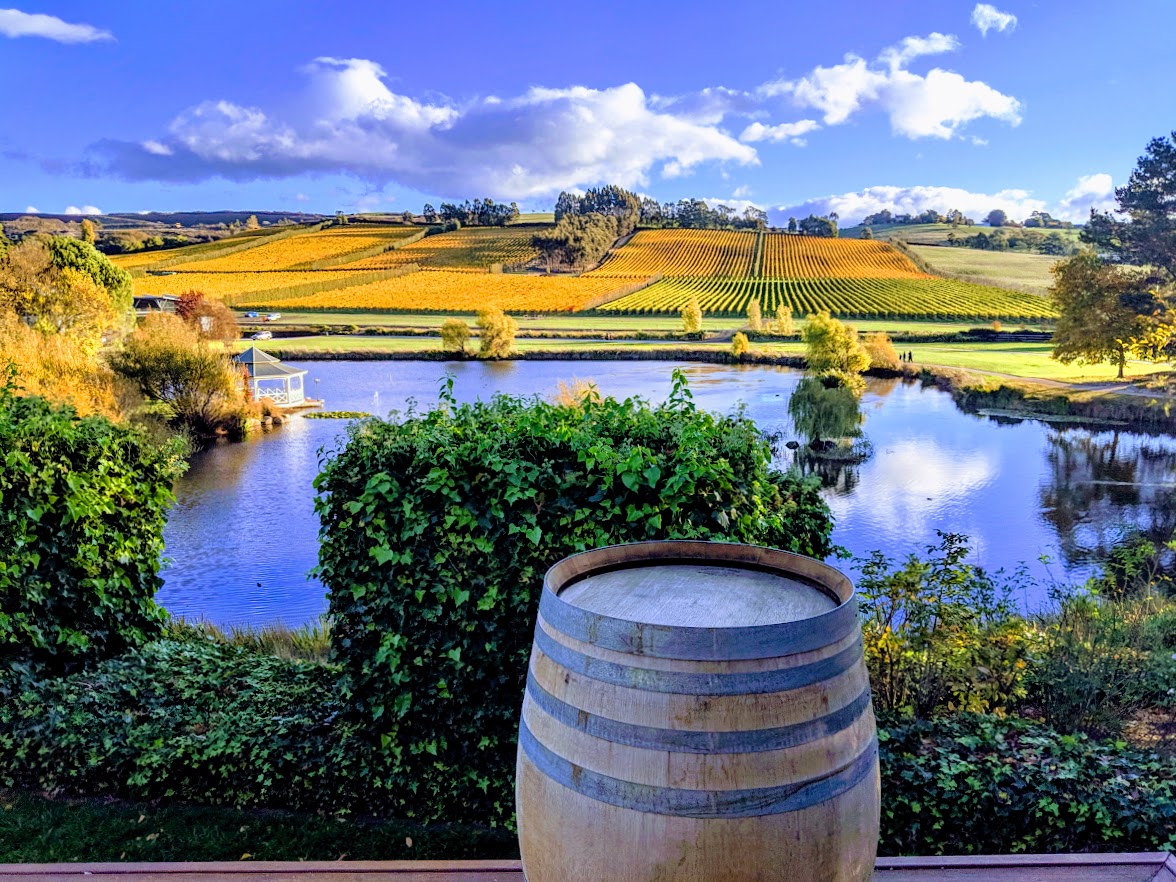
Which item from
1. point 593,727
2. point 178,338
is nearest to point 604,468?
point 593,727

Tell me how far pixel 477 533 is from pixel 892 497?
20.8 metres

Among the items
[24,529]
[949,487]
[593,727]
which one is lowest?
[949,487]

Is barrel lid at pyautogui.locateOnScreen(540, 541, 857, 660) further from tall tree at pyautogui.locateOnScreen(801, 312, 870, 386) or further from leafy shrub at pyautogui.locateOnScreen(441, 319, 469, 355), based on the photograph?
leafy shrub at pyautogui.locateOnScreen(441, 319, 469, 355)

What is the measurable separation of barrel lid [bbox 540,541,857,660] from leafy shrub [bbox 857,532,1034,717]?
9.57ft

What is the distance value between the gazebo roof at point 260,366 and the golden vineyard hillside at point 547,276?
99.5ft

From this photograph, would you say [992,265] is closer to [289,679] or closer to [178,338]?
[178,338]

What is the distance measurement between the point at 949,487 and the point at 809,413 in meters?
7.16

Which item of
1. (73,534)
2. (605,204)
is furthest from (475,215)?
(73,534)

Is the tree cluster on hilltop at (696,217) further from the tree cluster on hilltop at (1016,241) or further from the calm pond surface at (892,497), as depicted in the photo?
the calm pond surface at (892,497)

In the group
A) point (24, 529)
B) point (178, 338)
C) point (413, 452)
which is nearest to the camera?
point (413, 452)

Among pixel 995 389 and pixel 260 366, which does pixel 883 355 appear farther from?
pixel 260 366

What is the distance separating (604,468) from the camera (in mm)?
3625

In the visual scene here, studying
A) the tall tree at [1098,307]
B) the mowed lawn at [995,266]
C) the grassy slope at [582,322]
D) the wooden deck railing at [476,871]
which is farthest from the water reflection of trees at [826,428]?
the mowed lawn at [995,266]

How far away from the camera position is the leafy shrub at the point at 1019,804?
3512 mm
